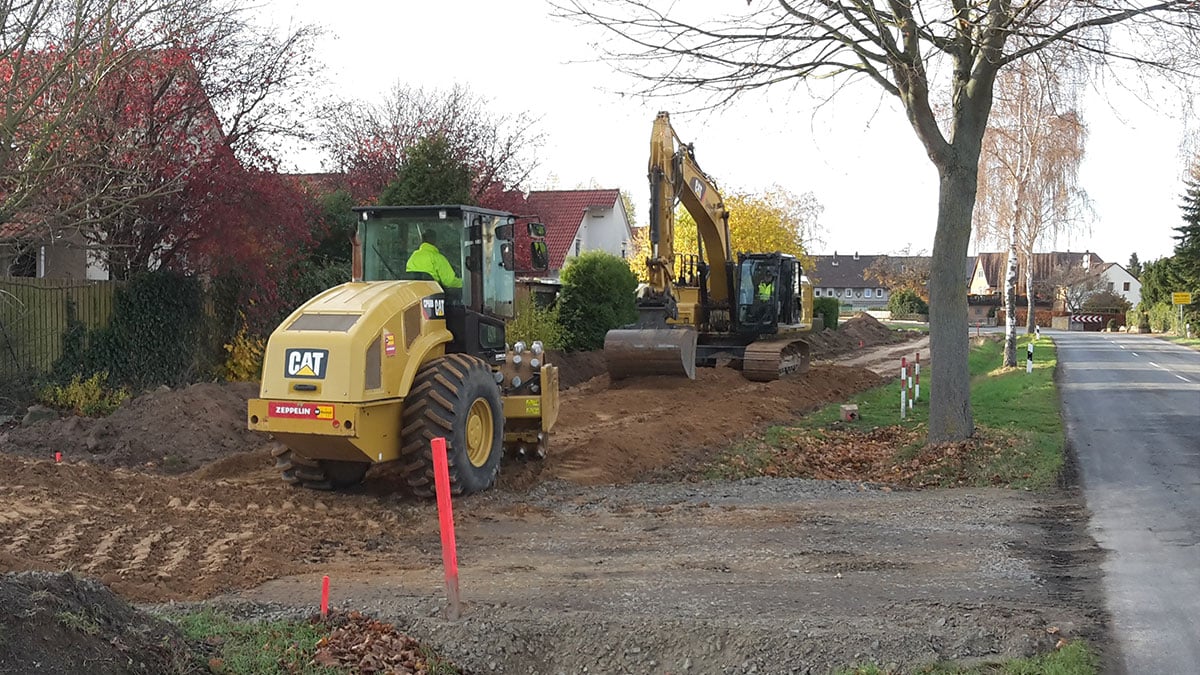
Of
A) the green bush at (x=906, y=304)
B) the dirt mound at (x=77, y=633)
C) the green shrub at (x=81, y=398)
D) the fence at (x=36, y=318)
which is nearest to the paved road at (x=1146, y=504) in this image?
the dirt mound at (x=77, y=633)

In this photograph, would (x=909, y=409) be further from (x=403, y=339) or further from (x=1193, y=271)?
(x=1193, y=271)

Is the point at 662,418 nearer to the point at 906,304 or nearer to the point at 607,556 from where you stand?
the point at 607,556

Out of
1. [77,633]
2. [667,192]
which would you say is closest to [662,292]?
[667,192]

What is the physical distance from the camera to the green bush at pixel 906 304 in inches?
2776

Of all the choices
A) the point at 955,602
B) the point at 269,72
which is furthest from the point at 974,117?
the point at 269,72

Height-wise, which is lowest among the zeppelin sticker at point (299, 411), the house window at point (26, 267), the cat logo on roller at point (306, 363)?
the zeppelin sticker at point (299, 411)

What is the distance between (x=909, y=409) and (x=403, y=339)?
36.0ft

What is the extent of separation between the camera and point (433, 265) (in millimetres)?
10883

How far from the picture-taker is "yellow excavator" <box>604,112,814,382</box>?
19375 mm

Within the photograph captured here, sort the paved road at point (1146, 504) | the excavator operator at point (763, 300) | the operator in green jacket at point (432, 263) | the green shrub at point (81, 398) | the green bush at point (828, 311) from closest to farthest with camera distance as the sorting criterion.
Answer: the paved road at point (1146, 504) < the operator in green jacket at point (432, 263) < the green shrub at point (81, 398) < the excavator operator at point (763, 300) < the green bush at point (828, 311)

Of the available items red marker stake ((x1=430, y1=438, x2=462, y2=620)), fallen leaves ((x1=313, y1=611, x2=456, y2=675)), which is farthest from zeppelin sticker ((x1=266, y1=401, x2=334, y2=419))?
fallen leaves ((x1=313, y1=611, x2=456, y2=675))

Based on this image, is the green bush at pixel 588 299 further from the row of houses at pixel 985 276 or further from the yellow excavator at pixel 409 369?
the row of houses at pixel 985 276

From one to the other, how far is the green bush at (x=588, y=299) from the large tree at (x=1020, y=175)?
441 inches

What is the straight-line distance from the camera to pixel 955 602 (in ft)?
21.9
